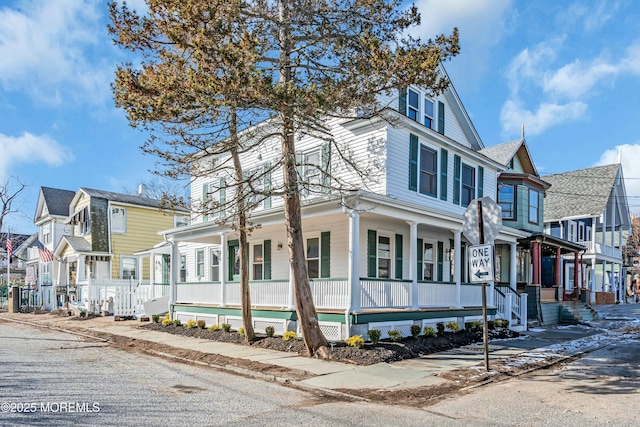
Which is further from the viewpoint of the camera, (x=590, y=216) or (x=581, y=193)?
(x=581, y=193)

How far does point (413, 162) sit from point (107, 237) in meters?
20.6

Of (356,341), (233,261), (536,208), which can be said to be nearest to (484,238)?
(356,341)

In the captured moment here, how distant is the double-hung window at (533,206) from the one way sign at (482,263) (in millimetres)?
15125

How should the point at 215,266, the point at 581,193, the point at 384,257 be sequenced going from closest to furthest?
the point at 384,257 < the point at 215,266 < the point at 581,193

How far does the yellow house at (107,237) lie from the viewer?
94.2 ft

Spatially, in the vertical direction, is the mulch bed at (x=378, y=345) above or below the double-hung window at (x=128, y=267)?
below

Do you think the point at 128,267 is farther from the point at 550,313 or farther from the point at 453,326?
the point at 550,313

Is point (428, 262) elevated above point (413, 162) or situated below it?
below

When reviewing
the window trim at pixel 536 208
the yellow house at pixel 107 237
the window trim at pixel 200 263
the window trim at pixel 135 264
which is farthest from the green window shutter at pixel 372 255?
the window trim at pixel 135 264

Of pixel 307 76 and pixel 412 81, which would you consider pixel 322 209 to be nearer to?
pixel 307 76

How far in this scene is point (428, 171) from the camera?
54.3 feet

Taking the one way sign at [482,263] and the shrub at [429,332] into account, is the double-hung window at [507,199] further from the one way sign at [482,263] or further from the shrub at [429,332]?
the one way sign at [482,263]

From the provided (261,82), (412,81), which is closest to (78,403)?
(261,82)

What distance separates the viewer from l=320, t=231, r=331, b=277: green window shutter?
15.6 meters
